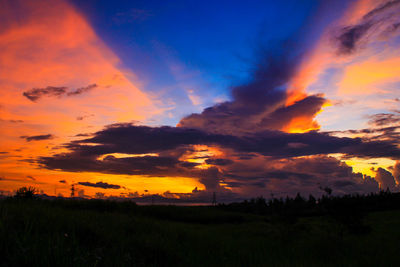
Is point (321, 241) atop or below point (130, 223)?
below

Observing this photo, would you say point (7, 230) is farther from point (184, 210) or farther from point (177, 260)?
point (184, 210)

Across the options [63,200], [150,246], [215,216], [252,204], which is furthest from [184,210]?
[252,204]

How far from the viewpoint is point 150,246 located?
9680 mm

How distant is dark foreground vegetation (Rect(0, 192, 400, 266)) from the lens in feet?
20.2

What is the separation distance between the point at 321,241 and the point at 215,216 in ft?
208

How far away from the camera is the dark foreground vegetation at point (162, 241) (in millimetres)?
6172

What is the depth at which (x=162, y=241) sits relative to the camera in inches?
402

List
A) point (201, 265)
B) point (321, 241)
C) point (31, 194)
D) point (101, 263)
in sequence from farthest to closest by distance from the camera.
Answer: point (31, 194) < point (321, 241) < point (201, 265) < point (101, 263)

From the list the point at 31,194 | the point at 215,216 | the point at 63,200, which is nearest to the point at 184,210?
the point at 215,216

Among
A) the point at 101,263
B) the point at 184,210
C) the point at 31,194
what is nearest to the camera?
the point at 101,263

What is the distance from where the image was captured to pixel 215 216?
82.9 meters

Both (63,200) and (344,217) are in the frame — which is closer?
(344,217)

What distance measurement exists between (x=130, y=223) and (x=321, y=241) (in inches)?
575

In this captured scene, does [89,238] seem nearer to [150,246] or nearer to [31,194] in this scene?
[150,246]
